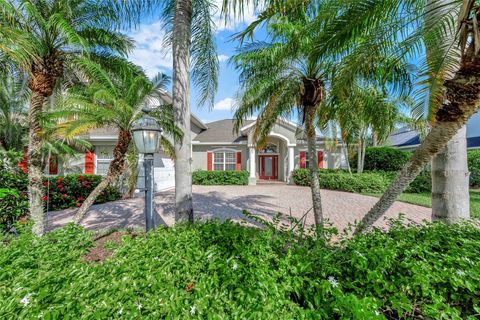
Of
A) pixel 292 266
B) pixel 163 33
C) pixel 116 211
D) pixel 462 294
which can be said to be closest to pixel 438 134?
pixel 462 294

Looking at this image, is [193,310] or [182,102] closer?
[193,310]

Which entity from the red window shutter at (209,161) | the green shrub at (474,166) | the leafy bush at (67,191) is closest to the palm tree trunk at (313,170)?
the leafy bush at (67,191)

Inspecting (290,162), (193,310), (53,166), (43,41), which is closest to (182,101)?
(43,41)

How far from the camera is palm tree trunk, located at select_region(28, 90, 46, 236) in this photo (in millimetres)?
5129

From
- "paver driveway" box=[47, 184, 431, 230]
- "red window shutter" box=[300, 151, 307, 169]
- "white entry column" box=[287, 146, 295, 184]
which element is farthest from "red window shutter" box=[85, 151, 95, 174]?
"red window shutter" box=[300, 151, 307, 169]

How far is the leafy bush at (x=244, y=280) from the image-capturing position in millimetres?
1651

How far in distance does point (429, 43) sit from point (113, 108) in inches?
273

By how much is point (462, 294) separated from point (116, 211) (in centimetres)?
1070

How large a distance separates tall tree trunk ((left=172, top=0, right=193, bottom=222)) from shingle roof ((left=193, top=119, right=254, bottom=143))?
40.9ft

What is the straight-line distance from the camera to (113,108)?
17.6 feet

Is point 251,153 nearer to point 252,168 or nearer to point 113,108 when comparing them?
point 252,168

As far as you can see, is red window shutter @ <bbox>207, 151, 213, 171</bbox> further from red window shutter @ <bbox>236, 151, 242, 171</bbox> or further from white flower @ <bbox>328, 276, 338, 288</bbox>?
white flower @ <bbox>328, 276, 338, 288</bbox>

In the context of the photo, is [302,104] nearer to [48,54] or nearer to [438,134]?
[438,134]

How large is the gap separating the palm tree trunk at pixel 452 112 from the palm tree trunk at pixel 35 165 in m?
8.11
